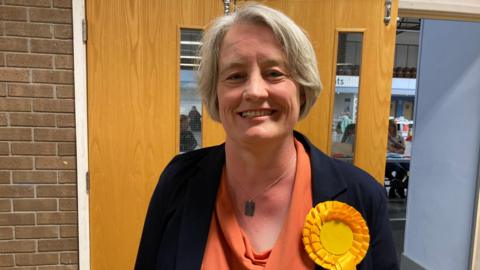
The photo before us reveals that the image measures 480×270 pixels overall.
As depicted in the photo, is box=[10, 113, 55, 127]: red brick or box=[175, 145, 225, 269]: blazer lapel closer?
box=[175, 145, 225, 269]: blazer lapel

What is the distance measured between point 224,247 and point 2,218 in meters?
1.59

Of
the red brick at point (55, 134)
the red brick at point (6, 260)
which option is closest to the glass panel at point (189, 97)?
the red brick at point (55, 134)

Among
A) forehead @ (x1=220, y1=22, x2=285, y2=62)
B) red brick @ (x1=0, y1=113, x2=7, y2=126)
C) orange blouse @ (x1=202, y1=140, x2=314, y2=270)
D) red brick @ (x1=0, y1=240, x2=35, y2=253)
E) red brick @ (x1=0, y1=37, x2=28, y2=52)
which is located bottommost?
red brick @ (x1=0, y1=240, x2=35, y2=253)

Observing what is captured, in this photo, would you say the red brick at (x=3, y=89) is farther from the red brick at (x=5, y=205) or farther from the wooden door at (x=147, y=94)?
the red brick at (x=5, y=205)

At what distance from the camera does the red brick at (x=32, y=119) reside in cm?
184

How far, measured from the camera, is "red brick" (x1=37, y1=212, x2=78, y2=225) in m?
1.93

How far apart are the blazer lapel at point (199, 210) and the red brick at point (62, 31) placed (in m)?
1.20

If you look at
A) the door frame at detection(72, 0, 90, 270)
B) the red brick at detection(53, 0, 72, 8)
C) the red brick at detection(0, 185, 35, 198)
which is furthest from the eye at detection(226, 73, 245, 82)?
the red brick at detection(0, 185, 35, 198)

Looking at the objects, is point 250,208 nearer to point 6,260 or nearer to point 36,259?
point 36,259

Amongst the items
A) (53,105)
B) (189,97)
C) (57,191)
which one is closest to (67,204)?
(57,191)

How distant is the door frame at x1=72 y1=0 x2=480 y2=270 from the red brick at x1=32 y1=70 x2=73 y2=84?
45 mm

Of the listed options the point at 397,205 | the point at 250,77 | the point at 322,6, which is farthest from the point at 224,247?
the point at 397,205

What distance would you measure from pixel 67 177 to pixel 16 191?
28 centimetres

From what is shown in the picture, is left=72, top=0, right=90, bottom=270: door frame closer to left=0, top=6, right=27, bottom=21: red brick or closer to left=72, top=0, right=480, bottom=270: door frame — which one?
left=72, top=0, right=480, bottom=270: door frame
